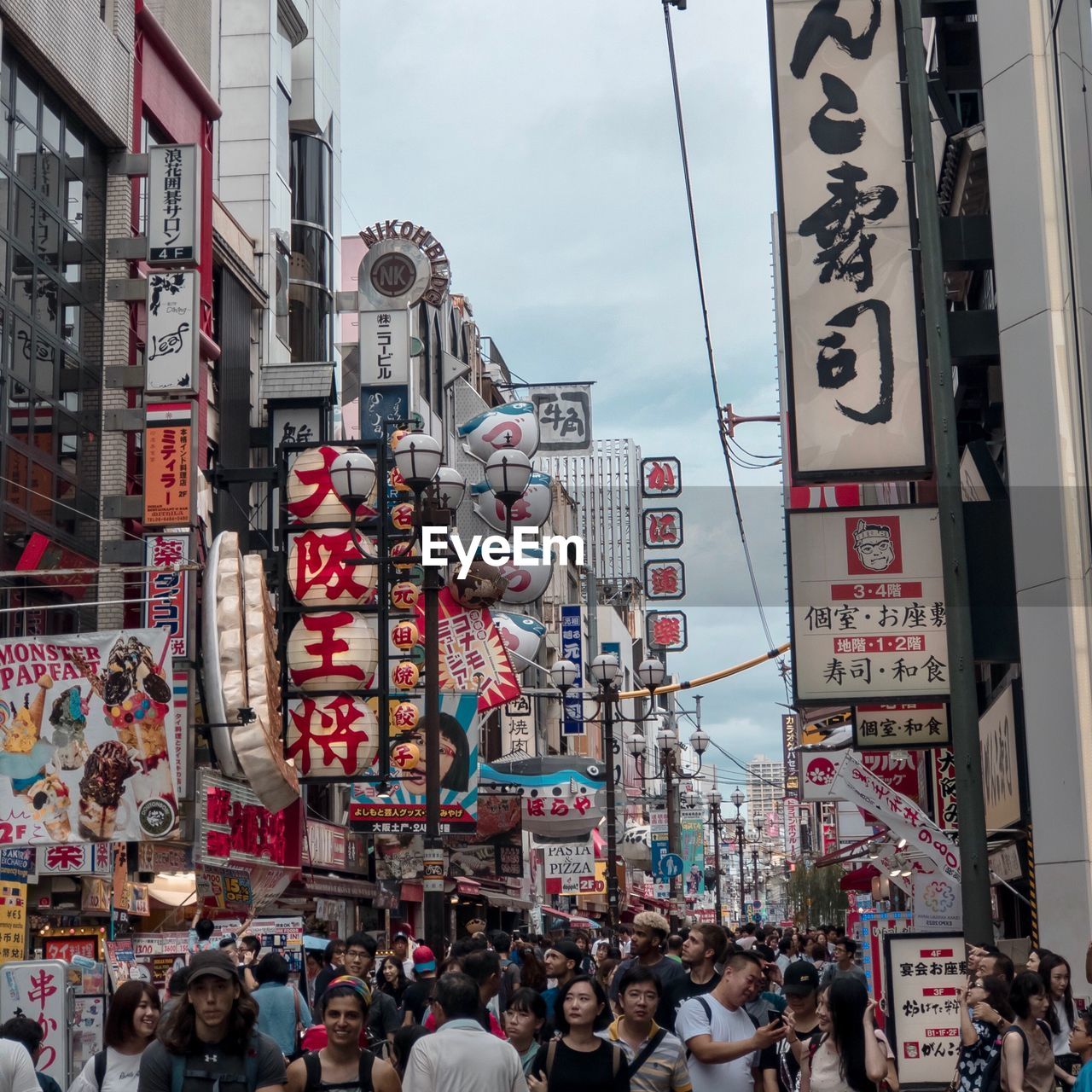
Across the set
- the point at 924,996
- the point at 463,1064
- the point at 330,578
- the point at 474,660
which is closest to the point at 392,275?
the point at 474,660

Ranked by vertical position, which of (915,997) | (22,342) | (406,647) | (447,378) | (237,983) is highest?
(447,378)

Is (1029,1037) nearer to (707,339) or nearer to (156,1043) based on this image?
(156,1043)

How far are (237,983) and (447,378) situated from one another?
54358 mm

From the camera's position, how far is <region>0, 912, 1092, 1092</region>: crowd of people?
6953 mm

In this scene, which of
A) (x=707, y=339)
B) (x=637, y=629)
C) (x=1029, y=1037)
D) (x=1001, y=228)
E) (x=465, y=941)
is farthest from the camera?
(x=637, y=629)

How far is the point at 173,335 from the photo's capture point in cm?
2773

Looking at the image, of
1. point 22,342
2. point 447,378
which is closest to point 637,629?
point 447,378

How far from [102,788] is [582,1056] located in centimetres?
1084

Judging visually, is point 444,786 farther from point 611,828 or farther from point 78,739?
point 78,739

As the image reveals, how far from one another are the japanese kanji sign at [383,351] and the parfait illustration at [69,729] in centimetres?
2449

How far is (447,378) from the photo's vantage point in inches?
2391

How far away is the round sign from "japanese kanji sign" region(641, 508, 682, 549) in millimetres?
40120

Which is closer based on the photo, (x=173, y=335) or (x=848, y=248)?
(x=848, y=248)

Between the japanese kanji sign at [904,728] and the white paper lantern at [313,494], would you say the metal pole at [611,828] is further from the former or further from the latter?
the japanese kanji sign at [904,728]
